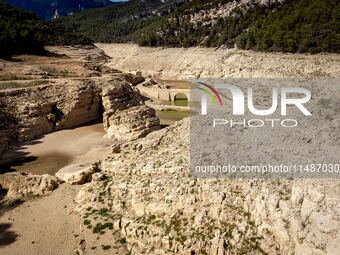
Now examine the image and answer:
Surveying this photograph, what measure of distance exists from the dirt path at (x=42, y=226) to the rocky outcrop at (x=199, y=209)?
3.26ft

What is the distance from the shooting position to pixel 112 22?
636 ft

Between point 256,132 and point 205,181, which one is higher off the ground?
point 256,132

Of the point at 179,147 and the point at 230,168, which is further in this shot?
the point at 179,147

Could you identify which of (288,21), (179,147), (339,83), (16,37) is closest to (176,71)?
(288,21)

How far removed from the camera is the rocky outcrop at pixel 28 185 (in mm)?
26891

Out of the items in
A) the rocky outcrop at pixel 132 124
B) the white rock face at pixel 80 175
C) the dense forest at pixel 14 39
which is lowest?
A: the white rock face at pixel 80 175

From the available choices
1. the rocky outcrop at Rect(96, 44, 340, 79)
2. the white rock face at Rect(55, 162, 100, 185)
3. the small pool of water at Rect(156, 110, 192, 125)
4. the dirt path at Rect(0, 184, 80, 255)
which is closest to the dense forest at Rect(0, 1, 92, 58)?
the rocky outcrop at Rect(96, 44, 340, 79)

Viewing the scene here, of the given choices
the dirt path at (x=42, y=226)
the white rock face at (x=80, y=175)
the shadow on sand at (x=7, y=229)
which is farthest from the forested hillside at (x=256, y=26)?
the shadow on sand at (x=7, y=229)

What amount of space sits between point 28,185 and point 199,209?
13.8m

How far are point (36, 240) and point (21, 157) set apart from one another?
50.8 ft

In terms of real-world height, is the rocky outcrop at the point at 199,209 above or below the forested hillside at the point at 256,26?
below

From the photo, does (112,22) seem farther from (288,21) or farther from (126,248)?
(126,248)

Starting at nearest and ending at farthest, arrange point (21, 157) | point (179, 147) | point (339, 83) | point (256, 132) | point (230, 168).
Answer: point (230, 168)
point (256, 132)
point (179, 147)
point (21, 157)
point (339, 83)

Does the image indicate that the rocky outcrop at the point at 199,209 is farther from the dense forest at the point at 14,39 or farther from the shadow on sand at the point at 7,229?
the dense forest at the point at 14,39
